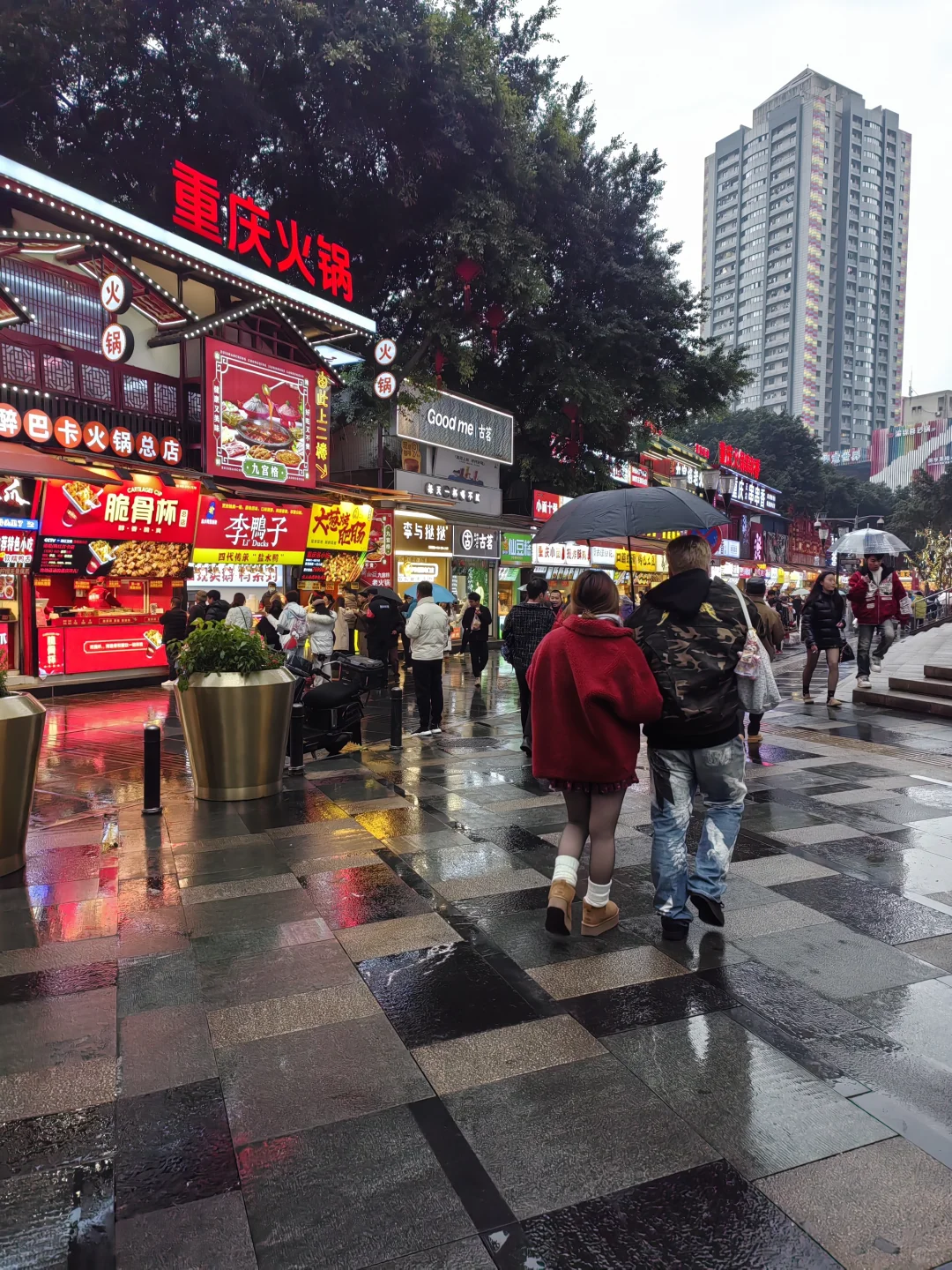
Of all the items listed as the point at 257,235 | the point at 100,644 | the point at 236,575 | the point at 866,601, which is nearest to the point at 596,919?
the point at 866,601

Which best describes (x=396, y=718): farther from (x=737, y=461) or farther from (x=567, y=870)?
(x=737, y=461)

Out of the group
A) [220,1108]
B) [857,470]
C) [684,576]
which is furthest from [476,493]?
[857,470]

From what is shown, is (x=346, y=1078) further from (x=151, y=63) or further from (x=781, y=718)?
(x=151, y=63)

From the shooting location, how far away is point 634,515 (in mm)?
6305

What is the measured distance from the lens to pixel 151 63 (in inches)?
752

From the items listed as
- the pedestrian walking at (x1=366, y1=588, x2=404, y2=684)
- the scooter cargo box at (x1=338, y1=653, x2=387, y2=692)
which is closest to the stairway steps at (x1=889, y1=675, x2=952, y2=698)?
the pedestrian walking at (x1=366, y1=588, x2=404, y2=684)

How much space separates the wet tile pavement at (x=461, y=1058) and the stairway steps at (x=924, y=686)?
676cm

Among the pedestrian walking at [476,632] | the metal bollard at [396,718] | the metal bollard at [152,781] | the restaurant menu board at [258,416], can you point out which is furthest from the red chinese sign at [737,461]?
the metal bollard at [152,781]

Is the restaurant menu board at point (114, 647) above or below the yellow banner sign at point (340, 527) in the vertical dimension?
below

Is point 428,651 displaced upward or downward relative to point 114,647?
upward

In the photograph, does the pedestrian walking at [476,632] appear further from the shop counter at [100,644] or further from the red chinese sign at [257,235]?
the red chinese sign at [257,235]

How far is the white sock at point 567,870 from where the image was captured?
4.14 metres

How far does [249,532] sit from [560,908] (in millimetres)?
13554

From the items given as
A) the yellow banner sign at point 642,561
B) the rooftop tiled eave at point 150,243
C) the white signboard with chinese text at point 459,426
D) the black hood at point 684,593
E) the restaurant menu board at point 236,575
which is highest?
the rooftop tiled eave at point 150,243
